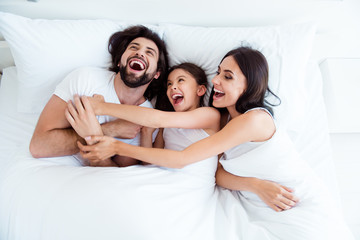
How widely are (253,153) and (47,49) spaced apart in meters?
1.27

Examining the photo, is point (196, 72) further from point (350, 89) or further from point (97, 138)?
point (350, 89)

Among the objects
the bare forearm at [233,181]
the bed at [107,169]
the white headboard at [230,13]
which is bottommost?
the bare forearm at [233,181]

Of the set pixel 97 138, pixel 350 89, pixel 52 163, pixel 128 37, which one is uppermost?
pixel 128 37

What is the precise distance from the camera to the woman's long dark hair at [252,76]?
115cm

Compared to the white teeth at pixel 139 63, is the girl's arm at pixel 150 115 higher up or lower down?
lower down

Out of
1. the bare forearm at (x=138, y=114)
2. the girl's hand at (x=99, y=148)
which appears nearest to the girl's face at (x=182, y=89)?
the bare forearm at (x=138, y=114)

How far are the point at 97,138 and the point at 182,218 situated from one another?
59cm

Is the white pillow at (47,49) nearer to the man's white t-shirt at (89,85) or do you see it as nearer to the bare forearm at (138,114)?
the man's white t-shirt at (89,85)

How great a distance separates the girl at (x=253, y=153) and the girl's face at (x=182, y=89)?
0.18 metres

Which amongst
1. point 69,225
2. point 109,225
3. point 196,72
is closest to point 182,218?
point 109,225

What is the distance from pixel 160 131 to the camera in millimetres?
1454

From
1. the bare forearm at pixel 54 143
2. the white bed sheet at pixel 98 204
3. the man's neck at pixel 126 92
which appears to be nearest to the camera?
the white bed sheet at pixel 98 204

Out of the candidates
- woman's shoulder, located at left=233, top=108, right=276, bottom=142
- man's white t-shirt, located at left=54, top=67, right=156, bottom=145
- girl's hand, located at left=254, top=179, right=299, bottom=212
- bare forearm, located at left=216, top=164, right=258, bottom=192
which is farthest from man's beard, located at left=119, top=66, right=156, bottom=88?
girl's hand, located at left=254, top=179, right=299, bottom=212

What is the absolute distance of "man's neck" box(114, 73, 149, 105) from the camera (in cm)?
134
